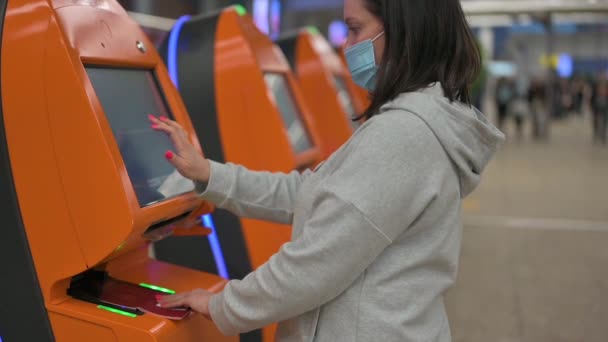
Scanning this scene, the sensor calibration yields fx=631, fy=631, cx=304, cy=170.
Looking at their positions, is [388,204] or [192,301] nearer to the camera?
[388,204]

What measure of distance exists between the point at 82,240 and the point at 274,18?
524cm

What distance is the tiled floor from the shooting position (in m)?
3.25

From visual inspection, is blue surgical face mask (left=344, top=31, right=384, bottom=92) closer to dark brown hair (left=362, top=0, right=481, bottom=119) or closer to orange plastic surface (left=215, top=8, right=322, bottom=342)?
dark brown hair (left=362, top=0, right=481, bottom=119)

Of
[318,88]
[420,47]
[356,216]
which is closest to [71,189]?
[356,216]

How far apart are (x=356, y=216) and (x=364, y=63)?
0.37m

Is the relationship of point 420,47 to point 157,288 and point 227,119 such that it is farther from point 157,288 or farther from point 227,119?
point 227,119

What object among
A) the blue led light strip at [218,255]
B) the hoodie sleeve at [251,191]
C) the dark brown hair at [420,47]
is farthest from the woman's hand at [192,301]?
the blue led light strip at [218,255]

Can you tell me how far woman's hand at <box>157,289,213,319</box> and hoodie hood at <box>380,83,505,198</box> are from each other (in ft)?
1.73

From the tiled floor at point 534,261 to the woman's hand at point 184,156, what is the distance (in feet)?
6.66

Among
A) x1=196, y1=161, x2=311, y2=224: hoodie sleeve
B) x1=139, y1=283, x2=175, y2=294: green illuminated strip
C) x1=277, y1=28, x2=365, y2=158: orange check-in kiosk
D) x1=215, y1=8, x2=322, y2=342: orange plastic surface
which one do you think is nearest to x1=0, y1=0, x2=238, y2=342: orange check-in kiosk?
x1=139, y1=283, x2=175, y2=294: green illuminated strip

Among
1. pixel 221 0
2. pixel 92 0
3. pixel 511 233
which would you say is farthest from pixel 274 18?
pixel 92 0

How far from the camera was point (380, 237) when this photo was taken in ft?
3.68

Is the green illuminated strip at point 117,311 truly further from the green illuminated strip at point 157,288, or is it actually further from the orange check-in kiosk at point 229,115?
the orange check-in kiosk at point 229,115

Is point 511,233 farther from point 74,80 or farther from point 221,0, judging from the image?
point 74,80
